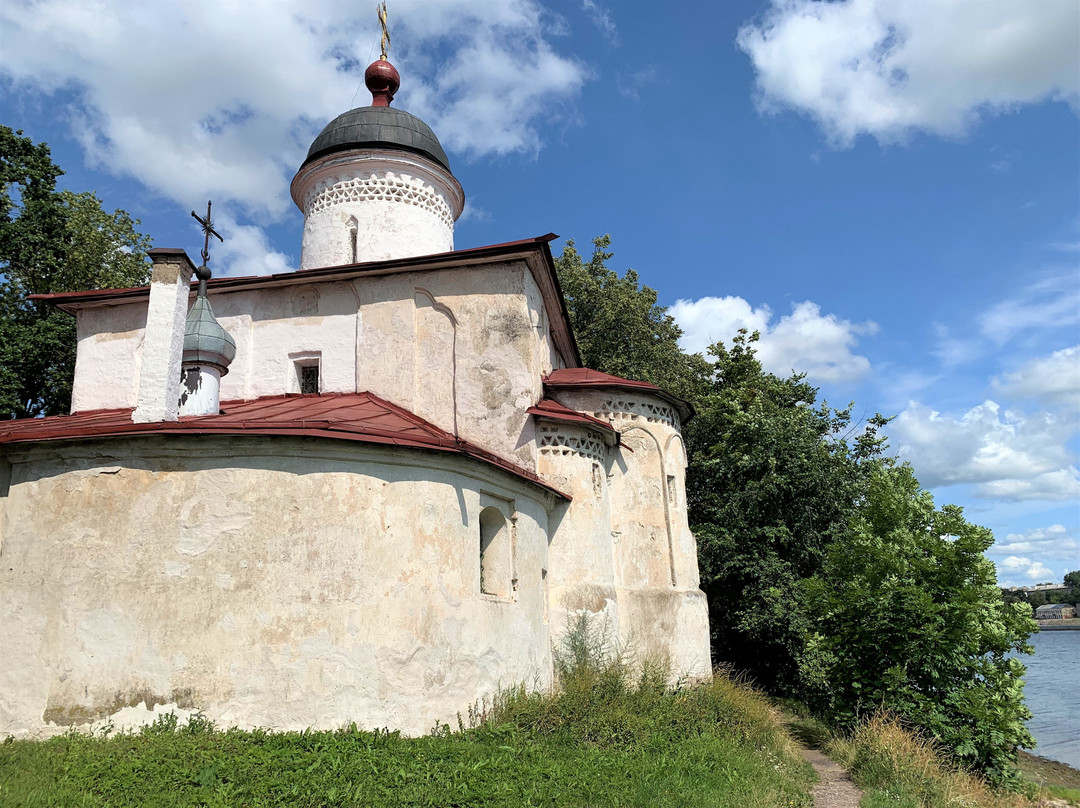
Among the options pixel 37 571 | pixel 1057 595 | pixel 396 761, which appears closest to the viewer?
pixel 396 761

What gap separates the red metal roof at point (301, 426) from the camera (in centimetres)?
832

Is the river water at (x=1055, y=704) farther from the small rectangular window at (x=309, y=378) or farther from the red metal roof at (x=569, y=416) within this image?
the small rectangular window at (x=309, y=378)

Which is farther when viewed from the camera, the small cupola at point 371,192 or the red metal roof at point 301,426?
the small cupola at point 371,192

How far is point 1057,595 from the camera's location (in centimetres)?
12688

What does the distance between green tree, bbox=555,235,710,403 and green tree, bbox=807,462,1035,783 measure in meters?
12.1

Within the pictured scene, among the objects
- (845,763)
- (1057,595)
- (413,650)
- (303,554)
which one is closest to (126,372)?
(303,554)

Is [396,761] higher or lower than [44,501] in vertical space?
lower

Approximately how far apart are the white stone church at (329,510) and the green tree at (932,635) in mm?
2860

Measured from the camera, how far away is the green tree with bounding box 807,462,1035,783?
11.7 m

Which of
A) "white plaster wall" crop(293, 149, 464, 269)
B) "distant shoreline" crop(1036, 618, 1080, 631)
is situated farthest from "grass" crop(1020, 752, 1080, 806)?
"distant shoreline" crop(1036, 618, 1080, 631)

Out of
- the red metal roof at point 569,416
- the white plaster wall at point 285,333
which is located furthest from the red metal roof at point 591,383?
the white plaster wall at point 285,333

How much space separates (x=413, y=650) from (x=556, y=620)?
4.16m

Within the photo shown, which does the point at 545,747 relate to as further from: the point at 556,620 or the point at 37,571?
the point at 37,571

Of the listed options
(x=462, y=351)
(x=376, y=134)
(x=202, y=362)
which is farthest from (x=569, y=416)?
(x=376, y=134)
